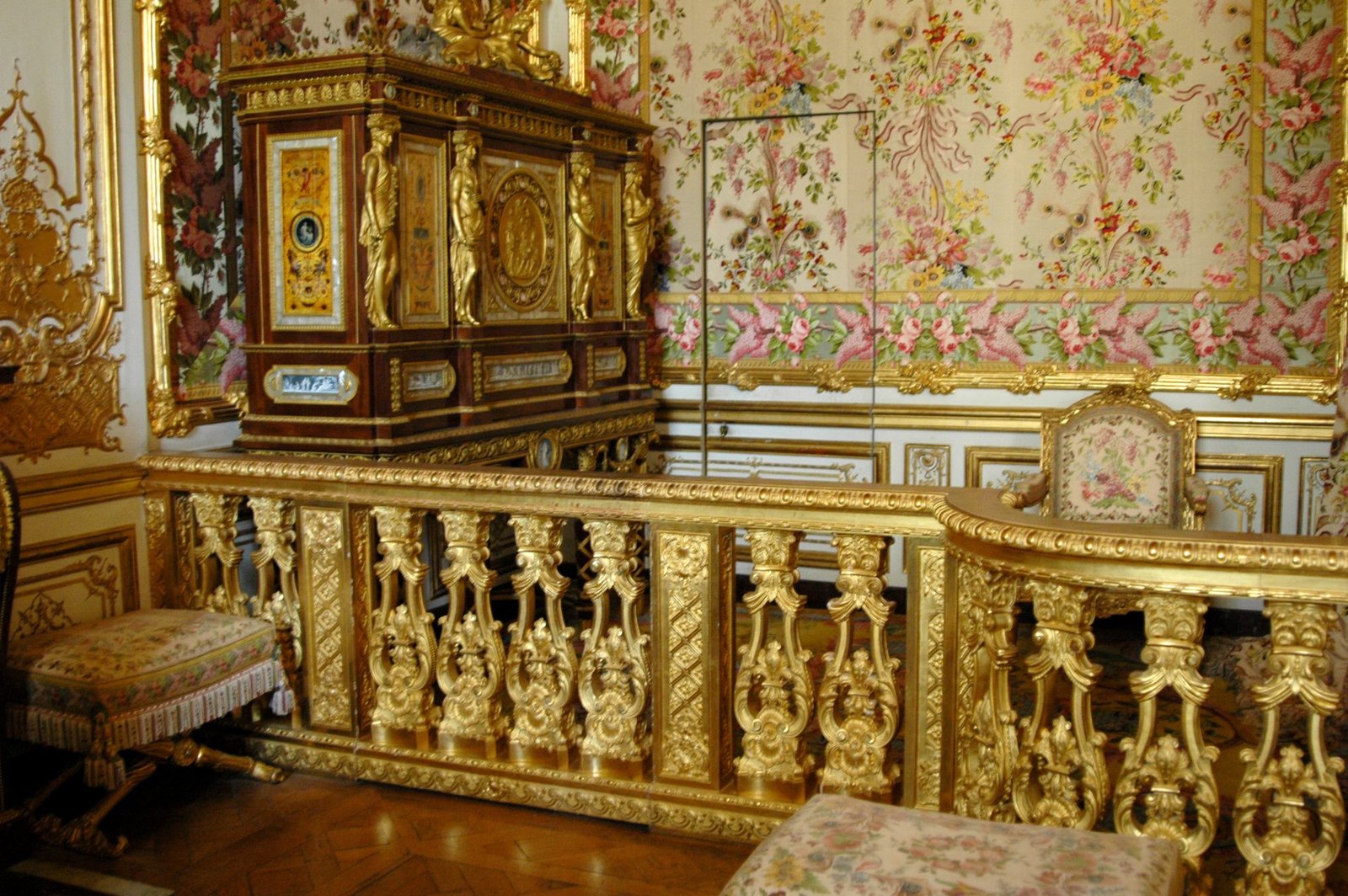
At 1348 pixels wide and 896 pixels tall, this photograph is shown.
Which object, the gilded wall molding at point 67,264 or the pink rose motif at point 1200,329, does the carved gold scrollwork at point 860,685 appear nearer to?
the gilded wall molding at point 67,264

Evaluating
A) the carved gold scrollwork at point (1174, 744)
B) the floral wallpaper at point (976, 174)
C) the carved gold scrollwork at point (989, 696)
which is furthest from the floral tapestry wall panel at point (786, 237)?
the carved gold scrollwork at point (1174, 744)

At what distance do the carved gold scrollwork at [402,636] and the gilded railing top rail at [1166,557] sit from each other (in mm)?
1640

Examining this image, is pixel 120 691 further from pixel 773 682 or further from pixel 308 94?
pixel 308 94

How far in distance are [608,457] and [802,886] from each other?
428 centimetres

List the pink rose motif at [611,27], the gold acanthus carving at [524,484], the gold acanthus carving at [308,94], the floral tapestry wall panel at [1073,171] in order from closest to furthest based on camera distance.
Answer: the gold acanthus carving at [524,484] → the gold acanthus carving at [308,94] → the floral tapestry wall panel at [1073,171] → the pink rose motif at [611,27]

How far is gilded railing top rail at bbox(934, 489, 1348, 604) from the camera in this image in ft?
7.60

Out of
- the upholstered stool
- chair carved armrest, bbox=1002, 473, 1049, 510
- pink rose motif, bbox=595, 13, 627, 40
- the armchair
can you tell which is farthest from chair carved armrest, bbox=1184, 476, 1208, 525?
pink rose motif, bbox=595, 13, 627, 40

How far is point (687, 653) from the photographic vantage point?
317 centimetres

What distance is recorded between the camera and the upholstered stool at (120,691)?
124 inches

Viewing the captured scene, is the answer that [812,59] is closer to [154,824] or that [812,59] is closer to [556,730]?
[556,730]

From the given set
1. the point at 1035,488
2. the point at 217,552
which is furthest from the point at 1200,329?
the point at 217,552

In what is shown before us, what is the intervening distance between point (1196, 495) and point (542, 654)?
9.59 feet

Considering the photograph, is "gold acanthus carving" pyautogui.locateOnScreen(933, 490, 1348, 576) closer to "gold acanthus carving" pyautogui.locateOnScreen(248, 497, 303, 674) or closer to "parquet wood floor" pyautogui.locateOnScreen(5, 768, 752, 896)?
"parquet wood floor" pyautogui.locateOnScreen(5, 768, 752, 896)

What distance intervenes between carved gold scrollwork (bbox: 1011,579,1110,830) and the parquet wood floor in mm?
813
